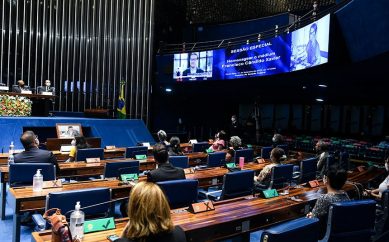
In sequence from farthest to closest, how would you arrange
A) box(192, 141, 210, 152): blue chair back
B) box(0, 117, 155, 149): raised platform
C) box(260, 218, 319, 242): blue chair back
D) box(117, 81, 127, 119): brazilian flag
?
box(117, 81, 127, 119): brazilian flag < box(0, 117, 155, 149): raised platform < box(192, 141, 210, 152): blue chair back < box(260, 218, 319, 242): blue chair back

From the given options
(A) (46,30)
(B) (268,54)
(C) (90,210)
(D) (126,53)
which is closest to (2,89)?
(A) (46,30)

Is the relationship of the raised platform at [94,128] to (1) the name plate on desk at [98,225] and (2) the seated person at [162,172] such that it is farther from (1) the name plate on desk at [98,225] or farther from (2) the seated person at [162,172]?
(1) the name plate on desk at [98,225]

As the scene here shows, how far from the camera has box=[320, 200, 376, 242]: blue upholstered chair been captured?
261 cm

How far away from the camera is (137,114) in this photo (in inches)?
639

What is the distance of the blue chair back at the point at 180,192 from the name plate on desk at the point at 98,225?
77 cm

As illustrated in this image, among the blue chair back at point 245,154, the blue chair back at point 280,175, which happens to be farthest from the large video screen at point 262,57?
the blue chair back at point 280,175

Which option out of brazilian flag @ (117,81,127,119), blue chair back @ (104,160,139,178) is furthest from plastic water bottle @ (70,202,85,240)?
brazilian flag @ (117,81,127,119)

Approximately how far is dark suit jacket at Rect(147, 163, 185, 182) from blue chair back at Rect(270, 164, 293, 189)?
136 centimetres

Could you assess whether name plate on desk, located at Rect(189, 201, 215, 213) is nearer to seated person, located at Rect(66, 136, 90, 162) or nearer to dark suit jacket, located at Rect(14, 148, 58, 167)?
dark suit jacket, located at Rect(14, 148, 58, 167)

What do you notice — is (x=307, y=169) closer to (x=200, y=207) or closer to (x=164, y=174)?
(x=164, y=174)

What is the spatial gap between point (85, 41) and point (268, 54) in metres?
9.62

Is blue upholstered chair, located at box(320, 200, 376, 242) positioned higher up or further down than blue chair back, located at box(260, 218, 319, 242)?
further down

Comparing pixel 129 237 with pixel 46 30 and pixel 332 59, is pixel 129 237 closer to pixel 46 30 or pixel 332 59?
pixel 332 59

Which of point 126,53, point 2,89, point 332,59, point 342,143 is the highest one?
point 126,53
